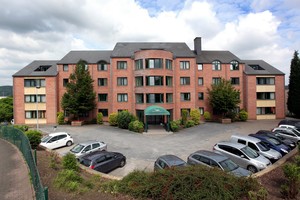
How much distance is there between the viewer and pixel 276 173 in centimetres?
1020

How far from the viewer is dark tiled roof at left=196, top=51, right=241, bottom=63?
36938mm

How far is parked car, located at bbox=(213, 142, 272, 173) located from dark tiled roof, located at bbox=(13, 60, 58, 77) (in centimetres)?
3288

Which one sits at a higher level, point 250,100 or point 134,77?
point 134,77

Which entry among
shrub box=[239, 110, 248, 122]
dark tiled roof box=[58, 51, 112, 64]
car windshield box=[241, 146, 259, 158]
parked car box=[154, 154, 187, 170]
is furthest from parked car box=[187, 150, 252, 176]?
dark tiled roof box=[58, 51, 112, 64]

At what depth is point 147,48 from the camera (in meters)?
36.4

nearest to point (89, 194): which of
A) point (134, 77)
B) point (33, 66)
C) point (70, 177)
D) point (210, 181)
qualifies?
point (70, 177)

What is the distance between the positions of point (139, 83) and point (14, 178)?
2468cm

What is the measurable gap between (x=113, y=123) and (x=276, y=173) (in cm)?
2553

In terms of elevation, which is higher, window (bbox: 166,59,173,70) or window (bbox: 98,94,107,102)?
window (bbox: 166,59,173,70)

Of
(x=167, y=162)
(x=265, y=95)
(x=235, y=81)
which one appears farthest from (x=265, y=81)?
(x=167, y=162)

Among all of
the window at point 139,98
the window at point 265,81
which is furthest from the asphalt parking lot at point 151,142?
the window at point 265,81

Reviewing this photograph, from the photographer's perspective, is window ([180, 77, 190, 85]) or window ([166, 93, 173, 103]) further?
window ([180, 77, 190, 85])

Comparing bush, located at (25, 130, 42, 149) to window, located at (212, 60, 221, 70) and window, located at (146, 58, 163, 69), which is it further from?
window, located at (212, 60, 221, 70)

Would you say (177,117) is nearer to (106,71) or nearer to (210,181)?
(106,71)
